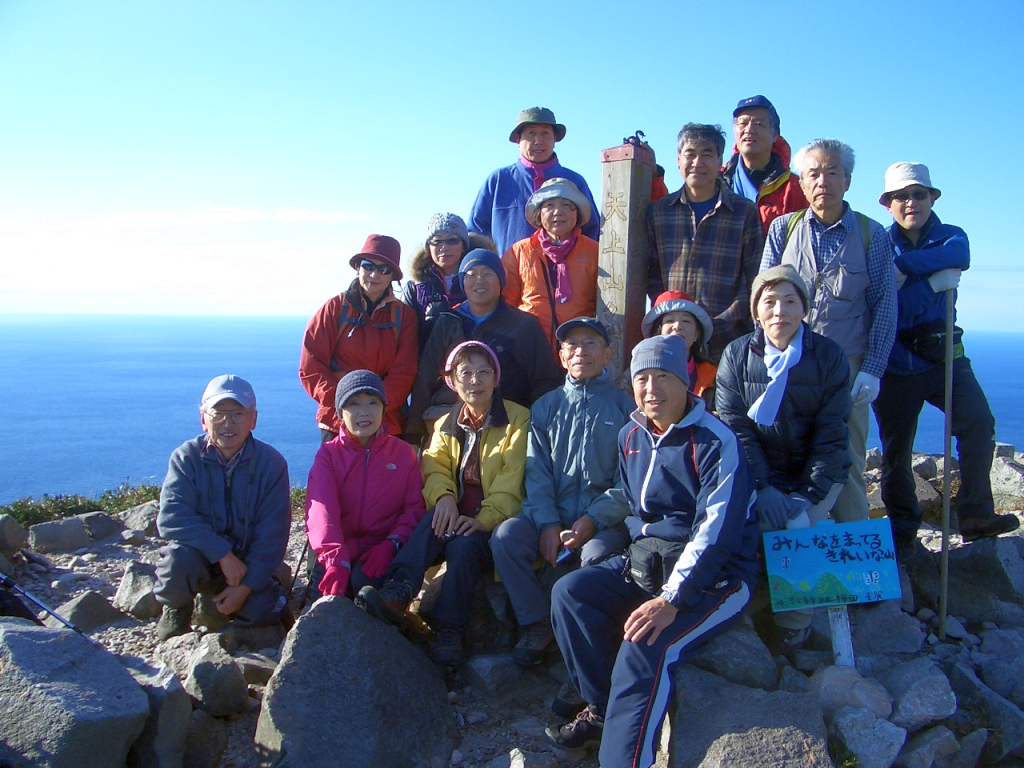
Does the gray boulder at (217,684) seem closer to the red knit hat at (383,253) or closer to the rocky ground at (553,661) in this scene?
the rocky ground at (553,661)

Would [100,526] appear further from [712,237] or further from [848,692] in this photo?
[848,692]

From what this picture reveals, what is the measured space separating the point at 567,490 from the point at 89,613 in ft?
12.2

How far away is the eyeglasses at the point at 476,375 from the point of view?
4.86 metres

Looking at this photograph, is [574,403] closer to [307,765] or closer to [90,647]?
[307,765]

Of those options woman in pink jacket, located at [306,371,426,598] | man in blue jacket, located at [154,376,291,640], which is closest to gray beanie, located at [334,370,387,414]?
woman in pink jacket, located at [306,371,426,598]

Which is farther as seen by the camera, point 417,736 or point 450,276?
point 450,276

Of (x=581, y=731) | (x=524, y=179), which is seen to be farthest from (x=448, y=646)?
(x=524, y=179)

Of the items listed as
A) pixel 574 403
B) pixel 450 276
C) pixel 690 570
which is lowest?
pixel 690 570

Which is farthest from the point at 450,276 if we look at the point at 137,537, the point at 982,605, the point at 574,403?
the point at 982,605

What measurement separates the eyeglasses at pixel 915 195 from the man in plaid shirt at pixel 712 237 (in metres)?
1.00

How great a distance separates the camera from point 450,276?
245 inches

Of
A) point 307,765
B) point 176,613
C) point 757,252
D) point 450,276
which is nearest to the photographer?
point 307,765

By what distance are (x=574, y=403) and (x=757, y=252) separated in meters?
2.05

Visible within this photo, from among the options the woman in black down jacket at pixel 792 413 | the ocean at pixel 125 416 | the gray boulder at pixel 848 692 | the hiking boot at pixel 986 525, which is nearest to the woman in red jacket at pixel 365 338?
the woman in black down jacket at pixel 792 413
